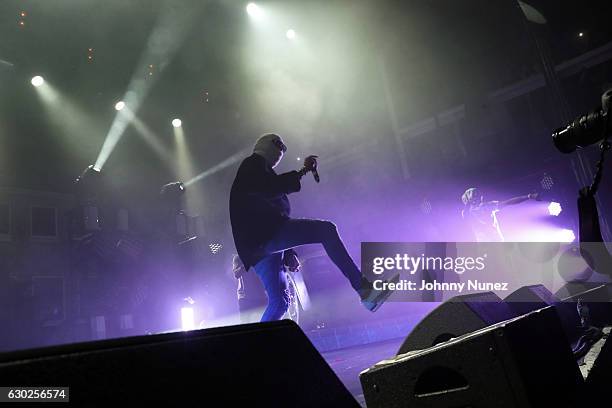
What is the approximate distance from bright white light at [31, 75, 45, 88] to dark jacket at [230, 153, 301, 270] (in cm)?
739

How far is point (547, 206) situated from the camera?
7.01m

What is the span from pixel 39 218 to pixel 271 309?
11.3m

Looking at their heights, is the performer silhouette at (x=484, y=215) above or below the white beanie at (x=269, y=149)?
below

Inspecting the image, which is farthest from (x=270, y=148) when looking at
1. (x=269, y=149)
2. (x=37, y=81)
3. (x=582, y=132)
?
(x=37, y=81)

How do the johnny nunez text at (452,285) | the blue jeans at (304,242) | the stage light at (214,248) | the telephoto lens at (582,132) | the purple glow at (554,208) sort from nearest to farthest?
1. the telephoto lens at (582,132)
2. the blue jeans at (304,242)
3. the johnny nunez text at (452,285)
4. the purple glow at (554,208)
5. the stage light at (214,248)

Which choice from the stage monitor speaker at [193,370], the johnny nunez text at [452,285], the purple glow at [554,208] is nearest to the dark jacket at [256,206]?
the stage monitor speaker at [193,370]

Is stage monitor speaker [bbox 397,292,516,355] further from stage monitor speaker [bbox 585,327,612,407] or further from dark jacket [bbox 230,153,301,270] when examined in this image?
dark jacket [bbox 230,153,301,270]

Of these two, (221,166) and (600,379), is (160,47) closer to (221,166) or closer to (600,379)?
(221,166)

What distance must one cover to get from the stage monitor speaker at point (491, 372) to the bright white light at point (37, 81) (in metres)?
9.47

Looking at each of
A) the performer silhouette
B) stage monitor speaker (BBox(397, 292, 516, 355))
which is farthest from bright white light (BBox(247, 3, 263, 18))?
stage monitor speaker (BBox(397, 292, 516, 355))

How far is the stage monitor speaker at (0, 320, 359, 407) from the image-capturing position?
71 cm

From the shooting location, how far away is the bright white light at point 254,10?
7.42 m

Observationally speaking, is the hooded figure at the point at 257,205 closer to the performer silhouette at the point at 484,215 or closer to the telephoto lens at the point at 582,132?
the telephoto lens at the point at 582,132

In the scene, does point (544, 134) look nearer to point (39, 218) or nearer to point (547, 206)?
point (547, 206)
